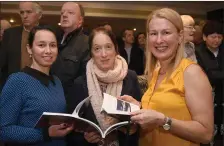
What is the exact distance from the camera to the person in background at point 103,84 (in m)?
1.93

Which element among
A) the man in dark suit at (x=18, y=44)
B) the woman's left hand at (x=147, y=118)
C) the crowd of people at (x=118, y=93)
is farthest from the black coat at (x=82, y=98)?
the man in dark suit at (x=18, y=44)

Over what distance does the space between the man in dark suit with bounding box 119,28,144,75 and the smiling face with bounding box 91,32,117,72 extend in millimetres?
2910

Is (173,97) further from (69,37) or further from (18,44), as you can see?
(18,44)

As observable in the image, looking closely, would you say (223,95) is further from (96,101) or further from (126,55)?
(126,55)

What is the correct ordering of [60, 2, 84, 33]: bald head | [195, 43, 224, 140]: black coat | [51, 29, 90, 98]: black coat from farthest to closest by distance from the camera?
[195, 43, 224, 140]: black coat → [60, 2, 84, 33]: bald head → [51, 29, 90, 98]: black coat

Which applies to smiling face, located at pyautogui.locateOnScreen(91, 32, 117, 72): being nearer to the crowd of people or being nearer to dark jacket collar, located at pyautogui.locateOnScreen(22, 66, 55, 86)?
the crowd of people

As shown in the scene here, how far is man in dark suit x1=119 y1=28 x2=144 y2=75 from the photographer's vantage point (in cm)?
496

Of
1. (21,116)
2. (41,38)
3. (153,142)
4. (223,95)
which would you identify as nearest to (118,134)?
(153,142)

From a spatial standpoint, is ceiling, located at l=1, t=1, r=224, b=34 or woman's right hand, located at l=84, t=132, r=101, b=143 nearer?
woman's right hand, located at l=84, t=132, r=101, b=143

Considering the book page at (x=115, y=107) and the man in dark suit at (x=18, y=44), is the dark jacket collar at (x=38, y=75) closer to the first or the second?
the book page at (x=115, y=107)

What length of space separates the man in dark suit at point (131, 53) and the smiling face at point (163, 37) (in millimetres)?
3306

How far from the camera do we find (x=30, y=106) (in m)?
1.71

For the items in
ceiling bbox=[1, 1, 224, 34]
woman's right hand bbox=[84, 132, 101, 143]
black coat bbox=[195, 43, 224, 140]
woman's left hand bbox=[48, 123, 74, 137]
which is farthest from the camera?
ceiling bbox=[1, 1, 224, 34]

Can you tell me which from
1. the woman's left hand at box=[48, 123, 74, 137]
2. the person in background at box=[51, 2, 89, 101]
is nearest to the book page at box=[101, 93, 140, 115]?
the woman's left hand at box=[48, 123, 74, 137]
